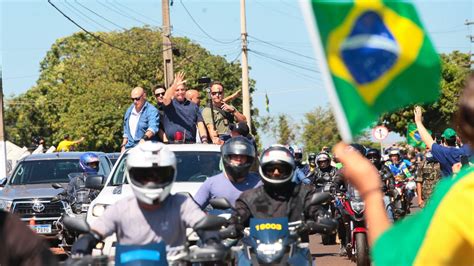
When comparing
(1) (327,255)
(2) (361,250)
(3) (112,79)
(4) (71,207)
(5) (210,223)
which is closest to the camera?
(5) (210,223)

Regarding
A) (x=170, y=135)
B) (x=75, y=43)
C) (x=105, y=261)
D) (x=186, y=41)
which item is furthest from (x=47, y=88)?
(x=105, y=261)

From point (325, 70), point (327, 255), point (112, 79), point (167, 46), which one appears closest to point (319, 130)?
point (112, 79)

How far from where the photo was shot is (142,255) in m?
7.53

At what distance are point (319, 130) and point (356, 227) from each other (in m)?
85.8

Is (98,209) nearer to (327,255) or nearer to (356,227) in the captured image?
(356,227)

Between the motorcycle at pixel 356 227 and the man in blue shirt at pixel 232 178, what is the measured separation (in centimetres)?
400

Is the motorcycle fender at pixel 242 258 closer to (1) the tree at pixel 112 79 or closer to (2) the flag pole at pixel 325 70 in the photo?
(2) the flag pole at pixel 325 70

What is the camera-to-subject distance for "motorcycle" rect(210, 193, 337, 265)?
962cm

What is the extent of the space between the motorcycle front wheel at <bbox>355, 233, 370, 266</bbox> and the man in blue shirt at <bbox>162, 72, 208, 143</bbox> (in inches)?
118

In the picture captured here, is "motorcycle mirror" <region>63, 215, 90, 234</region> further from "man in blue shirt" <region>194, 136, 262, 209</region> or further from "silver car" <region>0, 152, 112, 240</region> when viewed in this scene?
"silver car" <region>0, 152, 112, 240</region>

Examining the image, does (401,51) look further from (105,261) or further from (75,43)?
(75,43)

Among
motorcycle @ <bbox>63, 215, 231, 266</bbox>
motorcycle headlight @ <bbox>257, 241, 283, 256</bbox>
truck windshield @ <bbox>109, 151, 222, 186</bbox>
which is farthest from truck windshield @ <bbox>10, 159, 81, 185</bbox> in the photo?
motorcycle @ <bbox>63, 215, 231, 266</bbox>

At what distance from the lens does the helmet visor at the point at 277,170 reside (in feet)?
34.2

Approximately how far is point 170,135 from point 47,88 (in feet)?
268
